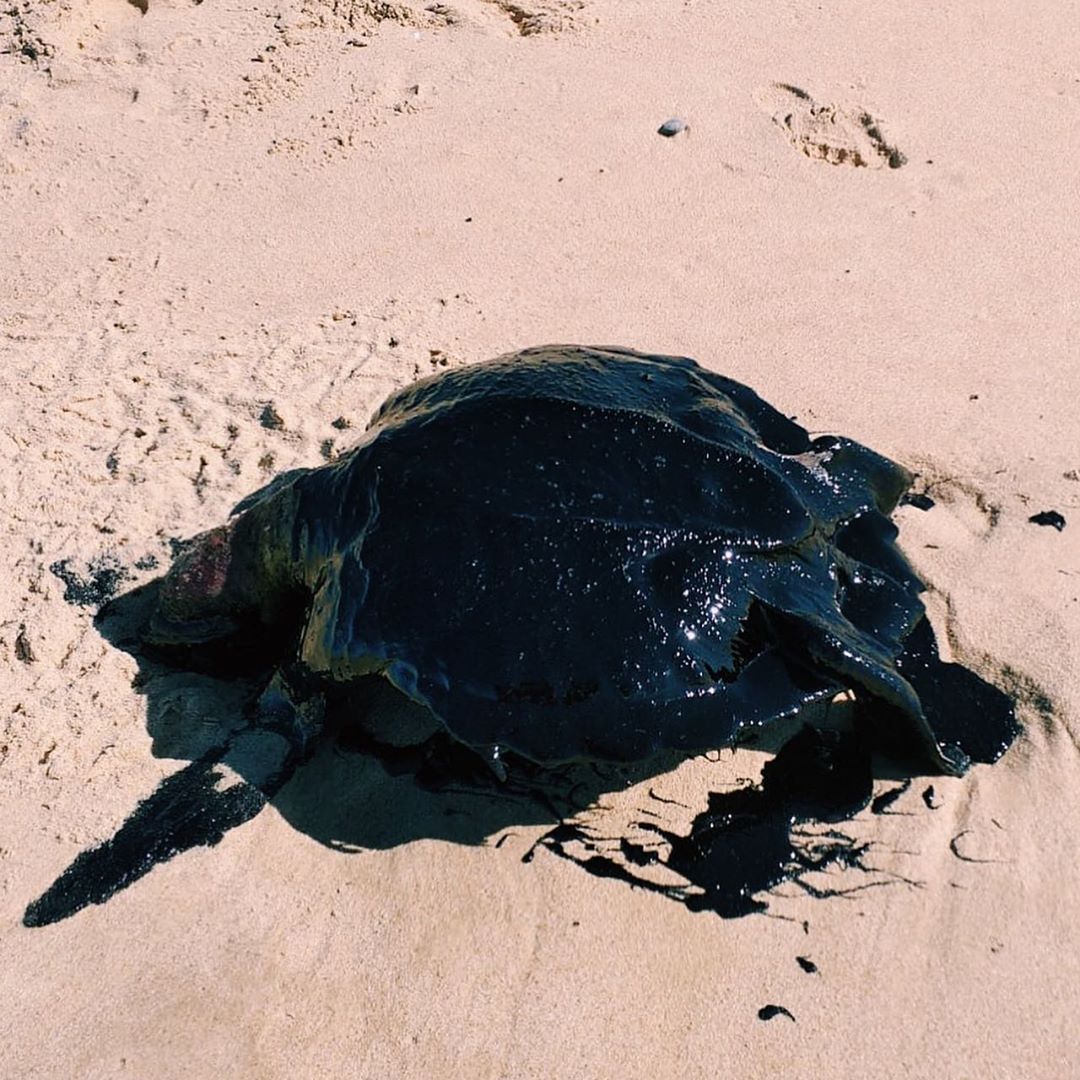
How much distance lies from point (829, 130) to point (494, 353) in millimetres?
2262

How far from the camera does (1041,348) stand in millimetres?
4316

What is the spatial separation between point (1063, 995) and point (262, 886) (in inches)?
76.2

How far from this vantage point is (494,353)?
14.8ft

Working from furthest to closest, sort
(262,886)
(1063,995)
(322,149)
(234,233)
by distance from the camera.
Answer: (322,149), (234,233), (262,886), (1063,995)

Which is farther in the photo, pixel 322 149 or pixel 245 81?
pixel 245 81

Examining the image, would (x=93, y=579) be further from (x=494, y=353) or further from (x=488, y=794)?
(x=494, y=353)

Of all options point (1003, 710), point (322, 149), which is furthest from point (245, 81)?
point (1003, 710)

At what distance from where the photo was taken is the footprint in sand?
5.32 metres

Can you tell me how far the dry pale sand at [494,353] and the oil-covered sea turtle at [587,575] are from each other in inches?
16.5

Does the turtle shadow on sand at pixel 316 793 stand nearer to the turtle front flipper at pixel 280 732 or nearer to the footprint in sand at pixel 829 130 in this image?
the turtle front flipper at pixel 280 732

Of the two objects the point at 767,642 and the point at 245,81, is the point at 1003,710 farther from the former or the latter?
the point at 245,81

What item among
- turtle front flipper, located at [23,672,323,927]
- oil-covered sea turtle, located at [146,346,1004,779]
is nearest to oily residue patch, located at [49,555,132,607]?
oil-covered sea turtle, located at [146,346,1004,779]

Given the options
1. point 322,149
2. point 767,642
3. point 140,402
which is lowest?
point 140,402

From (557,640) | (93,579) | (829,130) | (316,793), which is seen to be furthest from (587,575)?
(829,130)
